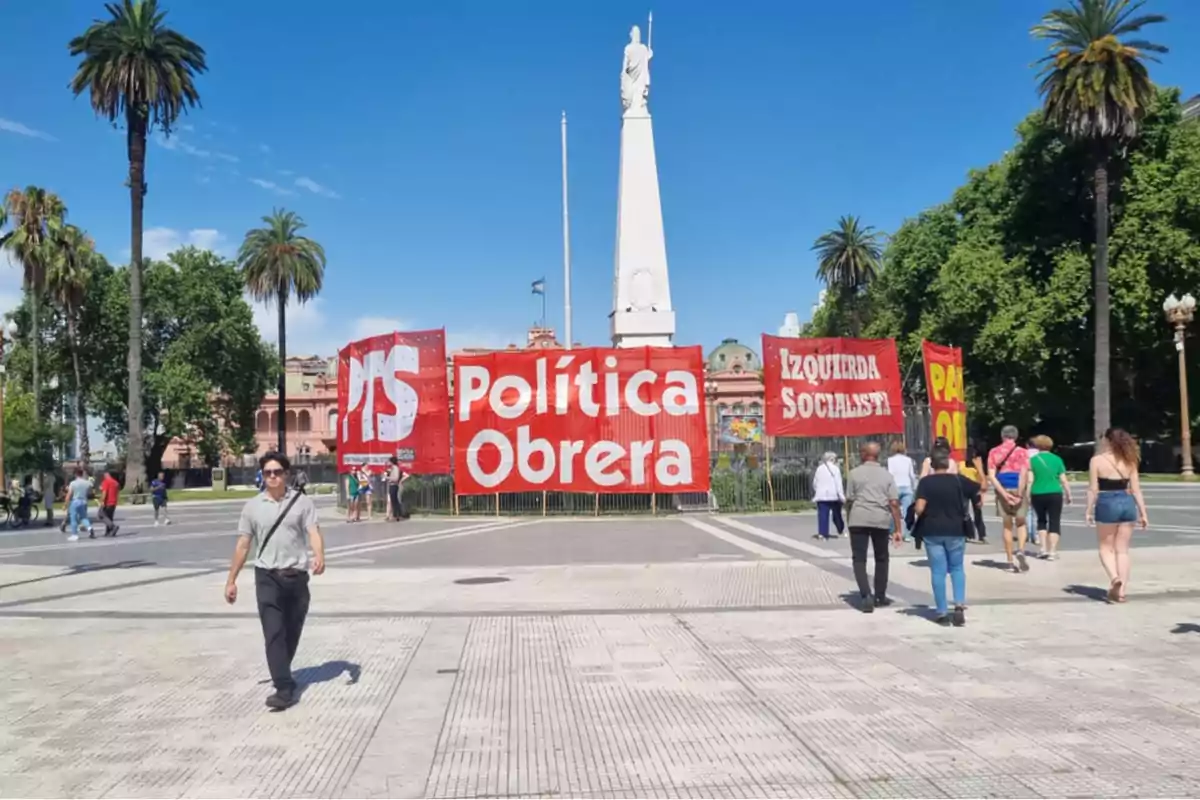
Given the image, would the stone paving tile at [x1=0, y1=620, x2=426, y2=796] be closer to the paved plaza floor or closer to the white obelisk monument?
the paved plaza floor

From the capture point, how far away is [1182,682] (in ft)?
21.4

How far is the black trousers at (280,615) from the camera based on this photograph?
625cm

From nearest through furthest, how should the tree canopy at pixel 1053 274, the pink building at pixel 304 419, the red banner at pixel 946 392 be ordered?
the red banner at pixel 946 392
the tree canopy at pixel 1053 274
the pink building at pixel 304 419

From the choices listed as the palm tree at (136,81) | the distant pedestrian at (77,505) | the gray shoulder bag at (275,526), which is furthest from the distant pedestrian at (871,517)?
the palm tree at (136,81)

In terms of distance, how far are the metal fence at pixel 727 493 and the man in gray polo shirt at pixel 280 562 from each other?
17.4 m

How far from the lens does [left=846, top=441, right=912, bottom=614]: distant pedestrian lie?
9555mm

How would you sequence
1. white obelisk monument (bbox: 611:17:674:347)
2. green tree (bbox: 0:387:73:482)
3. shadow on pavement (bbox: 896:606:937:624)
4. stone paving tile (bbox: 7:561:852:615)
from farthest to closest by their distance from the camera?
1. green tree (bbox: 0:387:73:482)
2. white obelisk monument (bbox: 611:17:674:347)
3. stone paving tile (bbox: 7:561:852:615)
4. shadow on pavement (bbox: 896:606:937:624)

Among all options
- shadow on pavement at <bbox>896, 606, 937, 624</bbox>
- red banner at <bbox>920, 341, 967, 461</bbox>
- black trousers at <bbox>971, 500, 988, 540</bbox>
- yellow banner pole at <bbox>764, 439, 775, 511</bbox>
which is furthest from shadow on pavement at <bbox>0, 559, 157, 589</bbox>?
red banner at <bbox>920, 341, 967, 461</bbox>

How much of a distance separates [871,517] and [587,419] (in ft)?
46.2

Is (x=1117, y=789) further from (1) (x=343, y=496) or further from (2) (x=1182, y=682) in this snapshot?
(1) (x=343, y=496)

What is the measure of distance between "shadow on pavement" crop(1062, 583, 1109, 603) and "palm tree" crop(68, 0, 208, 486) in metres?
36.6

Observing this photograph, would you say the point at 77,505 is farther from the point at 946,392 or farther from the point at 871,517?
the point at 946,392

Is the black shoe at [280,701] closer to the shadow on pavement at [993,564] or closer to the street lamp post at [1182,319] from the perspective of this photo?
the shadow on pavement at [993,564]

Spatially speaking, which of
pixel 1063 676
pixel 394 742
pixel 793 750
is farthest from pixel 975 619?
pixel 394 742
